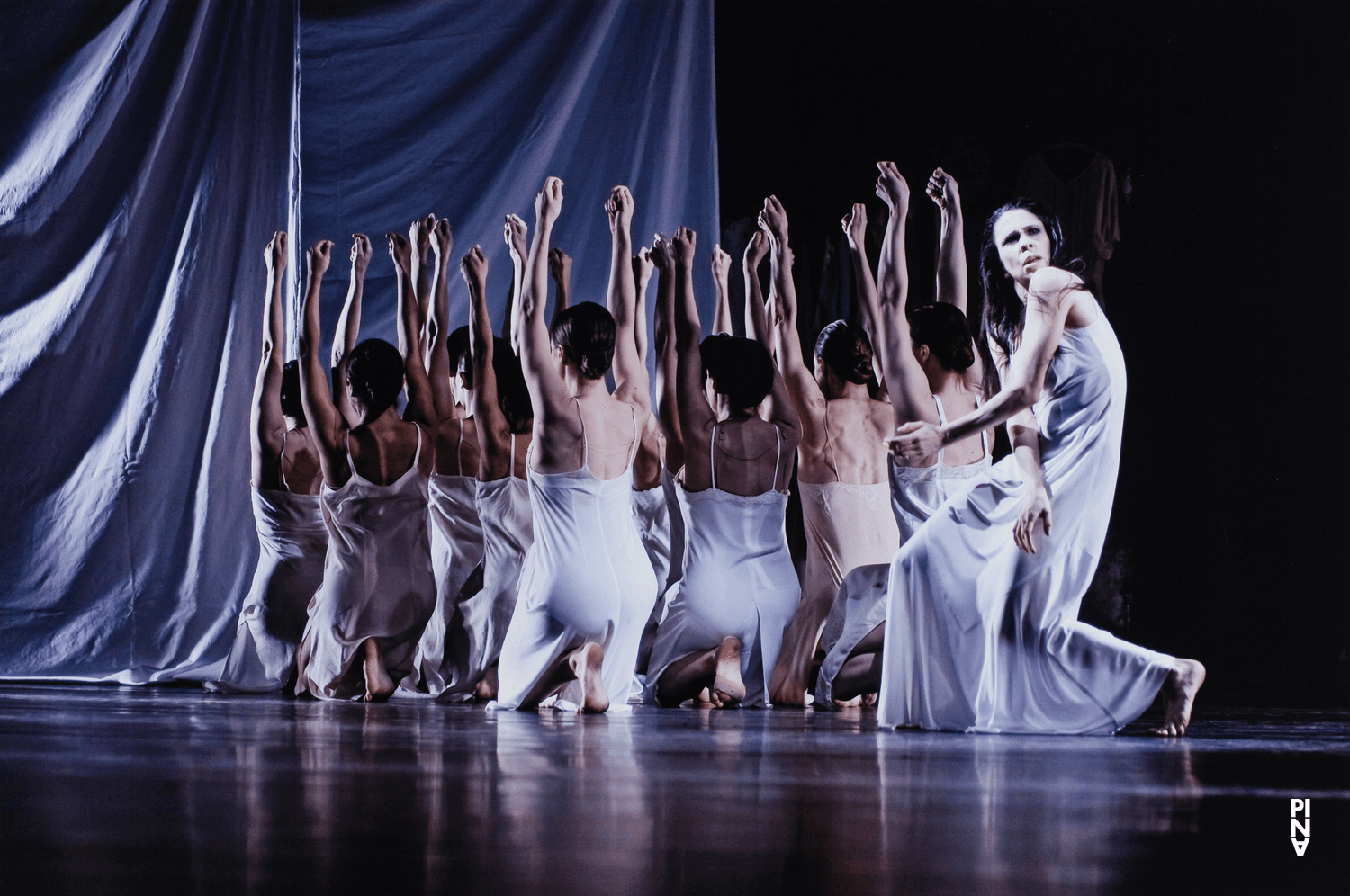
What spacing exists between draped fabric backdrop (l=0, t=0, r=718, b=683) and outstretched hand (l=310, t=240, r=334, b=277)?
17.3 inches

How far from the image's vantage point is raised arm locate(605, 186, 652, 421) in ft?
14.6

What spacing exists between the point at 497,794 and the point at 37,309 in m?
5.15

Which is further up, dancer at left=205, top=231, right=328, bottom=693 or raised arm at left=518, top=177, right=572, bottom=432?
raised arm at left=518, top=177, right=572, bottom=432

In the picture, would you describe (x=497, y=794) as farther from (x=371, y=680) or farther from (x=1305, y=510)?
(x=1305, y=510)

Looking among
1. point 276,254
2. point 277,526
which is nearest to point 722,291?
point 276,254

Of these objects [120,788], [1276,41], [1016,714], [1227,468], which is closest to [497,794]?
A: [120,788]

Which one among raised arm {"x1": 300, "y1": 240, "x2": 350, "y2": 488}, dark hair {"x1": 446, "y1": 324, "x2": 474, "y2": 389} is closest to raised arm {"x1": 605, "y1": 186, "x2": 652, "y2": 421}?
dark hair {"x1": 446, "y1": 324, "x2": 474, "y2": 389}

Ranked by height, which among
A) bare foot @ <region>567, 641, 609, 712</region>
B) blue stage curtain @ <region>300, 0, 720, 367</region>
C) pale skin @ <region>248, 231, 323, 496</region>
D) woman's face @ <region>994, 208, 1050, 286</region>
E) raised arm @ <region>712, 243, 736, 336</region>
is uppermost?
blue stage curtain @ <region>300, 0, 720, 367</region>

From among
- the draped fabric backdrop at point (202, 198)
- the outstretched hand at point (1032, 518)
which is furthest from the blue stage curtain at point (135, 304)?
the outstretched hand at point (1032, 518)

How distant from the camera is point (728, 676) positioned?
4.49 m

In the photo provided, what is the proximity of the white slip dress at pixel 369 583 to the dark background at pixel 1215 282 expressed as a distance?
2.23 m

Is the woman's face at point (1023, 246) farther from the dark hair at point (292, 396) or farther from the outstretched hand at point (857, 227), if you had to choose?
the dark hair at point (292, 396)

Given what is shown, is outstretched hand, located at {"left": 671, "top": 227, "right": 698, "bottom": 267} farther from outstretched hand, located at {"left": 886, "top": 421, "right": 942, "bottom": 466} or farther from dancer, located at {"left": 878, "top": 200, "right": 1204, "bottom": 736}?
outstretched hand, located at {"left": 886, "top": 421, "right": 942, "bottom": 466}

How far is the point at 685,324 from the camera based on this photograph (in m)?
4.62
